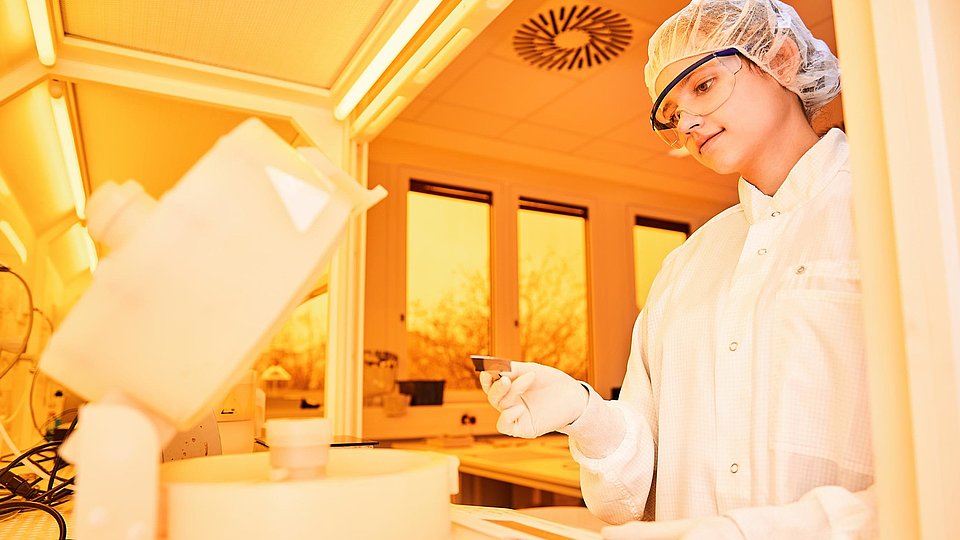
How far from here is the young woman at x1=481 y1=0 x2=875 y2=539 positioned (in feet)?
2.79

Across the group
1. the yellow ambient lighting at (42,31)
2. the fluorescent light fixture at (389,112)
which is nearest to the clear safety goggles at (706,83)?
the fluorescent light fixture at (389,112)

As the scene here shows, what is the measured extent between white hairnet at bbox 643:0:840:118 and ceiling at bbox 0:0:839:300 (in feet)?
1.30

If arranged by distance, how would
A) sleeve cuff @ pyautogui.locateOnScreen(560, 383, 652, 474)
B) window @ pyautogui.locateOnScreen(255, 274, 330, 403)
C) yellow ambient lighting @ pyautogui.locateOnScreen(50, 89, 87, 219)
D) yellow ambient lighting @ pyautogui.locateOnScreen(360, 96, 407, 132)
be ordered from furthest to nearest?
window @ pyautogui.locateOnScreen(255, 274, 330, 403) → yellow ambient lighting @ pyautogui.locateOnScreen(50, 89, 87, 219) → yellow ambient lighting @ pyautogui.locateOnScreen(360, 96, 407, 132) → sleeve cuff @ pyautogui.locateOnScreen(560, 383, 652, 474)

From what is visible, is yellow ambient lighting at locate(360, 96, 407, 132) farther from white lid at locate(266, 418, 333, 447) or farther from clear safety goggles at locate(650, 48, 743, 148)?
white lid at locate(266, 418, 333, 447)

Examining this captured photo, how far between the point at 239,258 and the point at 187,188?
6cm

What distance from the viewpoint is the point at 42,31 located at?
146 cm

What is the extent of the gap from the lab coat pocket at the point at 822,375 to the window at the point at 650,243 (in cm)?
422

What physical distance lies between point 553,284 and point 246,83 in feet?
10.6

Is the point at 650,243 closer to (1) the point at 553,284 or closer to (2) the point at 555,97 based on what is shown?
(1) the point at 553,284

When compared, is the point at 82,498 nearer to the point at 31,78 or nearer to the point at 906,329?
the point at 906,329

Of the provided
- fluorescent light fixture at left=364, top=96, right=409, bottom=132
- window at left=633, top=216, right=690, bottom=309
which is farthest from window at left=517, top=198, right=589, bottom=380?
fluorescent light fixture at left=364, top=96, right=409, bottom=132

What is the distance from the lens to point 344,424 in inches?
76.0

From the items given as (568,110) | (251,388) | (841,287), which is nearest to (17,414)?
(251,388)

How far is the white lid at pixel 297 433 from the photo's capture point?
1.91 feet
